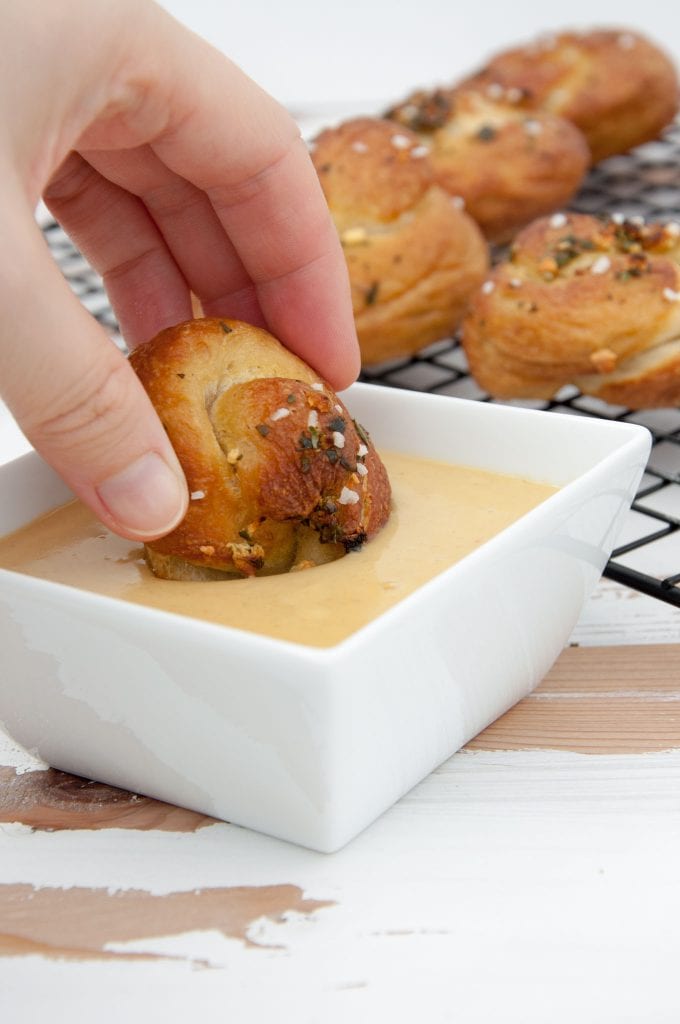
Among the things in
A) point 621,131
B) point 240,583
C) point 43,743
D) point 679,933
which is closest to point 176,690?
point 240,583

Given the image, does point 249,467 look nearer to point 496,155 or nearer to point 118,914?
point 118,914

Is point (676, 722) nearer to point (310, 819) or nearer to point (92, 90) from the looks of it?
point (310, 819)

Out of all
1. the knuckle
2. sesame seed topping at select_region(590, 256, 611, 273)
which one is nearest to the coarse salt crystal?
sesame seed topping at select_region(590, 256, 611, 273)

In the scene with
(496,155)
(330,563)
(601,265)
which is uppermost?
(330,563)

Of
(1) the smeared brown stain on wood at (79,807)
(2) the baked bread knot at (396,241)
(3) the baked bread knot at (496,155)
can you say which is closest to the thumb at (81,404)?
(1) the smeared brown stain on wood at (79,807)

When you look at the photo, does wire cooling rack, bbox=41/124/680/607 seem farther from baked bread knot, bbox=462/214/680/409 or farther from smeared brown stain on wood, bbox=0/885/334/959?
smeared brown stain on wood, bbox=0/885/334/959

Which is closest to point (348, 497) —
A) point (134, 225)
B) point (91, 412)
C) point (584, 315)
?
point (91, 412)
